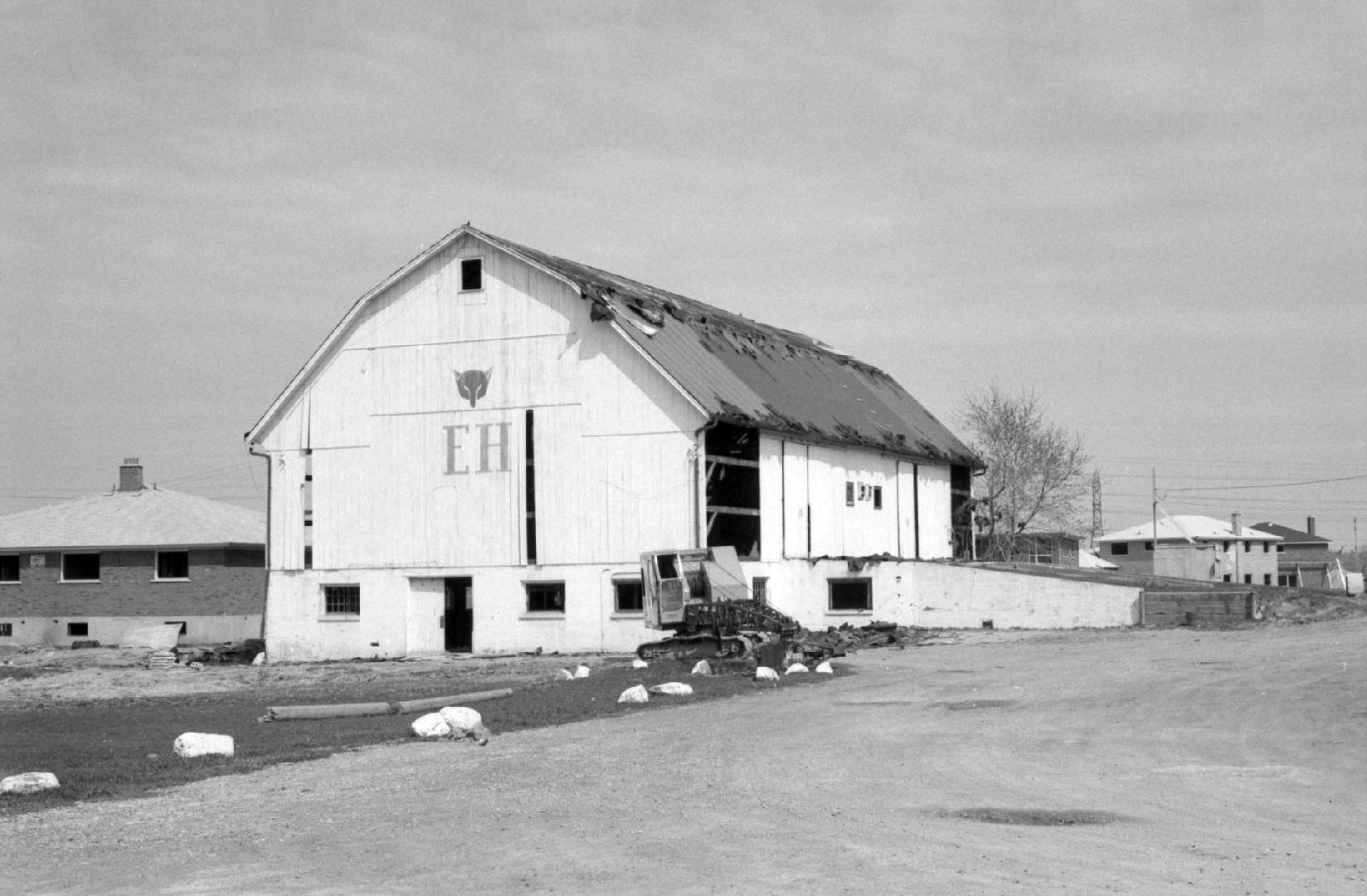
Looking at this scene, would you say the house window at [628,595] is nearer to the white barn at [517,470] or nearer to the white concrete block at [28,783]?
the white barn at [517,470]

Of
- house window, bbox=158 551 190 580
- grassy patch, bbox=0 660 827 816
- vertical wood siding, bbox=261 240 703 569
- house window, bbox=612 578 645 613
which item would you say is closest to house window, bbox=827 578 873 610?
house window, bbox=612 578 645 613

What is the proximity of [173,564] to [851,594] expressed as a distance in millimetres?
24902

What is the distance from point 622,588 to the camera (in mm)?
42500

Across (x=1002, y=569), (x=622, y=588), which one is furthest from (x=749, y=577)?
(x=1002, y=569)

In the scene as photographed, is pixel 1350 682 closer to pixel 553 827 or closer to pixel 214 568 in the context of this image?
pixel 553 827

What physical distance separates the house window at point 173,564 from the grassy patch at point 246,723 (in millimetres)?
21724

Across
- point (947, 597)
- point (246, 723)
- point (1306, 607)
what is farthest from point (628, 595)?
point (1306, 607)

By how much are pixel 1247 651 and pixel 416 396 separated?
2368cm

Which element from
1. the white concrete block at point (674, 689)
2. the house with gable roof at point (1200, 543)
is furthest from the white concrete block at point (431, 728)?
the house with gable roof at point (1200, 543)

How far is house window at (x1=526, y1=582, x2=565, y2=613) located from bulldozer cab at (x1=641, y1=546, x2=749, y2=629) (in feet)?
14.2

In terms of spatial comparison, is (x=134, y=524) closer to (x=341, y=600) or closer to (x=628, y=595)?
(x=341, y=600)

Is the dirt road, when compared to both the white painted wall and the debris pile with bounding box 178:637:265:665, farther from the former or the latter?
the debris pile with bounding box 178:637:265:665

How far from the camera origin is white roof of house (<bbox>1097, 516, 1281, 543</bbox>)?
368 feet

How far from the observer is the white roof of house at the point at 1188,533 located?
112m
